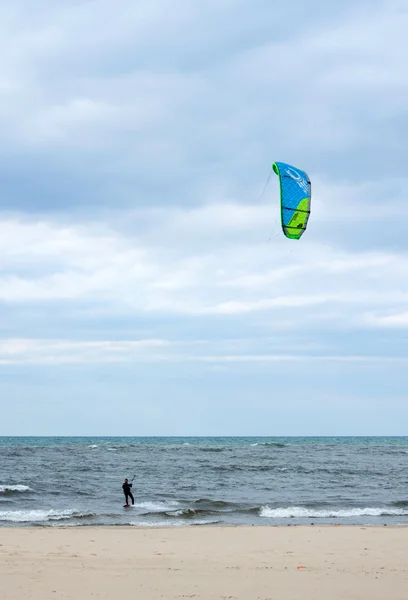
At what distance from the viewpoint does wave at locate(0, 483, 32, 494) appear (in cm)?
2590

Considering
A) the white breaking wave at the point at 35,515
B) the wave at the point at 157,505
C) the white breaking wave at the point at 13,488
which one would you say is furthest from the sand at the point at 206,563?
the white breaking wave at the point at 13,488

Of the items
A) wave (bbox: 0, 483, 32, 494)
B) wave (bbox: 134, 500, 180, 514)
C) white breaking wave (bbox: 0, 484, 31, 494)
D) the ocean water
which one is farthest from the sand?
white breaking wave (bbox: 0, 484, 31, 494)

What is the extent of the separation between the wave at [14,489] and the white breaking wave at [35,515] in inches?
187

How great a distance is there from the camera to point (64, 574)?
11.1 meters

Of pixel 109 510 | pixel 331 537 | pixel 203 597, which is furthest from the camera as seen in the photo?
pixel 109 510

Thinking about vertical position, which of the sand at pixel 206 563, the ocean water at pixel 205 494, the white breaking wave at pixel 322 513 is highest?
the sand at pixel 206 563

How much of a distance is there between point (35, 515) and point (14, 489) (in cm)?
671

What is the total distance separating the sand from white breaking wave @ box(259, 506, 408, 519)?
3374mm

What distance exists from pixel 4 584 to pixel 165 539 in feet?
18.1

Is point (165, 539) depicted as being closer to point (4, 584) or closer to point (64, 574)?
point (64, 574)

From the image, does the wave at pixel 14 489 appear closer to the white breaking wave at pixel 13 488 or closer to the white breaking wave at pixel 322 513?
the white breaking wave at pixel 13 488

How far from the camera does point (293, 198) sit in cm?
1597

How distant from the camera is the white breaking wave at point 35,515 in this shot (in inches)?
768

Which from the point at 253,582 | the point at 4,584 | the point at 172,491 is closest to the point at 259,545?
the point at 253,582
